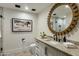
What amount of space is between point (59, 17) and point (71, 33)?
666 millimetres

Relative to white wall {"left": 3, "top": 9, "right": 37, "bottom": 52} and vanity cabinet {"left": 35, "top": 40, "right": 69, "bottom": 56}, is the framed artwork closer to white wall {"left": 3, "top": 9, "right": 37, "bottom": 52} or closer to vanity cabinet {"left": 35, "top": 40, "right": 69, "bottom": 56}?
white wall {"left": 3, "top": 9, "right": 37, "bottom": 52}

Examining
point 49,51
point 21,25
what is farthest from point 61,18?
point 21,25

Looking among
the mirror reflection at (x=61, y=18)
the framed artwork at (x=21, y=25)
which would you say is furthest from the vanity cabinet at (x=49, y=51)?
the framed artwork at (x=21, y=25)

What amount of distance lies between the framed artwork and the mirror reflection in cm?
168

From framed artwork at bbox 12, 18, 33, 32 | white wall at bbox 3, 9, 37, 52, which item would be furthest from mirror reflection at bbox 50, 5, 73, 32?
white wall at bbox 3, 9, 37, 52

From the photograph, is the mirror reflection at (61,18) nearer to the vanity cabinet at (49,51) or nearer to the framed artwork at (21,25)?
the vanity cabinet at (49,51)

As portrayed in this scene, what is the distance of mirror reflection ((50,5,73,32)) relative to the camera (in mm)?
1993

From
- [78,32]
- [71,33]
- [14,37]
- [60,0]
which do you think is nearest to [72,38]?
[71,33]

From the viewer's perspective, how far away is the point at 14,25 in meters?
3.85

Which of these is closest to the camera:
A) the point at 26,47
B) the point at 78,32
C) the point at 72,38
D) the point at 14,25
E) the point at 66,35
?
the point at 78,32

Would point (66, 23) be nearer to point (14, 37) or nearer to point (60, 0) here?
point (60, 0)

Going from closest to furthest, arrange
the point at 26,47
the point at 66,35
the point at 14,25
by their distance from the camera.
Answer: the point at 66,35, the point at 14,25, the point at 26,47

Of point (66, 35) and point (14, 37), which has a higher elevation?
point (66, 35)

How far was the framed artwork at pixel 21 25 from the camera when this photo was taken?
3863mm
